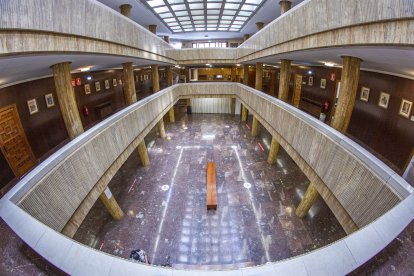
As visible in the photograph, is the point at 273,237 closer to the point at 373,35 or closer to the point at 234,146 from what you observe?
the point at 373,35

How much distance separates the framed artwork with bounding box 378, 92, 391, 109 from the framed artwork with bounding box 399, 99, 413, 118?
71 cm

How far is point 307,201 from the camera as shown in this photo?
8133 mm

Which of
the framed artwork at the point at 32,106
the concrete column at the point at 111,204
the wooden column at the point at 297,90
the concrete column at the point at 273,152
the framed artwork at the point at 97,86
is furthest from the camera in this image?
the wooden column at the point at 297,90

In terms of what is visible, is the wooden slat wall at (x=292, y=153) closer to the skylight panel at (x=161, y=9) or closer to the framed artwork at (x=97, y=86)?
the framed artwork at (x=97, y=86)

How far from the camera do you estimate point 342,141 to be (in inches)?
177

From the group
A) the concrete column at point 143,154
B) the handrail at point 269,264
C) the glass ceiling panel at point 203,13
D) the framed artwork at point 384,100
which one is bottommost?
the concrete column at point 143,154

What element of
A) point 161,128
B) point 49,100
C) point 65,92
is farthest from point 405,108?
point 49,100

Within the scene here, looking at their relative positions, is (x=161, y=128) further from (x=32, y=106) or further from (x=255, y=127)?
(x=32, y=106)

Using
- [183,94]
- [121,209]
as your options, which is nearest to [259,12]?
[183,94]

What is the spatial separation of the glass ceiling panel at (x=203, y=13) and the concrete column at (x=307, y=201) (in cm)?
1149

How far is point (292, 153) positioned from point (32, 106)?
1151 cm

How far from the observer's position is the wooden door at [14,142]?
729 cm

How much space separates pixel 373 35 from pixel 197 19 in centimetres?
1555

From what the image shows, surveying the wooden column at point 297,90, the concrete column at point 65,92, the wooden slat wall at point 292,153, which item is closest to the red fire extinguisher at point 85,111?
the wooden slat wall at point 292,153
